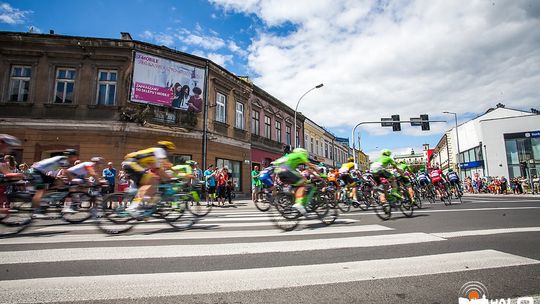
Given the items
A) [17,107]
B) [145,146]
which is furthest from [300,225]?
[17,107]

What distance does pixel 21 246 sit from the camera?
420 centimetres

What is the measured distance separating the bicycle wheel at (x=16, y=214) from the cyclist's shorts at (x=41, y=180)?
11.8 inches

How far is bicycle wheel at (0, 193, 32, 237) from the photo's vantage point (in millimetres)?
5426

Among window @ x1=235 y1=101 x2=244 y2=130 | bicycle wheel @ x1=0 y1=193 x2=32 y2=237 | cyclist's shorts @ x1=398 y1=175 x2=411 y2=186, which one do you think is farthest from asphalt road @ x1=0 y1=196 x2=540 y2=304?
window @ x1=235 y1=101 x2=244 y2=130

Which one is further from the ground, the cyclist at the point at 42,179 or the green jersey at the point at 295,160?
the green jersey at the point at 295,160

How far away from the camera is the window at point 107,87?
1587cm

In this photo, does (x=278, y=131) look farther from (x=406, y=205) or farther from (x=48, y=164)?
(x=48, y=164)

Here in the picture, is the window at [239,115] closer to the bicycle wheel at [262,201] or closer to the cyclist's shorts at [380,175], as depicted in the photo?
the bicycle wheel at [262,201]

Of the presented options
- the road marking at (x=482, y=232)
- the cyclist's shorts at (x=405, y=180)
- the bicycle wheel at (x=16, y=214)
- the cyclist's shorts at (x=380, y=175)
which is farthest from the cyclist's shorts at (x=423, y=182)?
the bicycle wheel at (x=16, y=214)

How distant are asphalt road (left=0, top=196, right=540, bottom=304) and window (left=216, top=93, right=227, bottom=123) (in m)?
15.3

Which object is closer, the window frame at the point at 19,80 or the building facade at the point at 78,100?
the building facade at the point at 78,100

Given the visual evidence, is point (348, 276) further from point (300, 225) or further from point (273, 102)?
point (273, 102)

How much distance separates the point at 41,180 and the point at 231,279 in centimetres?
557

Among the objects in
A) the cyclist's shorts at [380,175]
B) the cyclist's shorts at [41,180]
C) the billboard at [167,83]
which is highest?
the billboard at [167,83]
